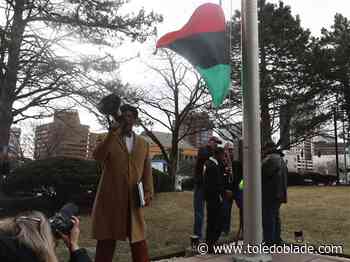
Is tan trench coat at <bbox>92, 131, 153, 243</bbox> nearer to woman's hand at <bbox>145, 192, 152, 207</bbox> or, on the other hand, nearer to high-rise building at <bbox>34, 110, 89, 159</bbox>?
woman's hand at <bbox>145, 192, 152, 207</bbox>

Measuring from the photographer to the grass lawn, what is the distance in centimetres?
383

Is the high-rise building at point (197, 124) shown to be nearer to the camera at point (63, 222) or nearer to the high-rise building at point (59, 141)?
the high-rise building at point (59, 141)

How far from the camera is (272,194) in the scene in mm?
5746

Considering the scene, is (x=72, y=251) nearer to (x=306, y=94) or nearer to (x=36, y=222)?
(x=36, y=222)

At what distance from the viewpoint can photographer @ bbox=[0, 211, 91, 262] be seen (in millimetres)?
1324

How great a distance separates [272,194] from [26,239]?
4.80 m

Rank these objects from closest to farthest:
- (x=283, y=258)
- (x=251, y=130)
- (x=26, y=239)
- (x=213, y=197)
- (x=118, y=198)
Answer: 1. (x=26, y=239)
2. (x=118, y=198)
3. (x=251, y=130)
4. (x=283, y=258)
5. (x=213, y=197)

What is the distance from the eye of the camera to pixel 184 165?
51.7 meters

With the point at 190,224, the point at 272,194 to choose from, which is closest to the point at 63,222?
the point at 272,194

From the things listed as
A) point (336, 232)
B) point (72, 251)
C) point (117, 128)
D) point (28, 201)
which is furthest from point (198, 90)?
point (72, 251)

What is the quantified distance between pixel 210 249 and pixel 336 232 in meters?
2.88

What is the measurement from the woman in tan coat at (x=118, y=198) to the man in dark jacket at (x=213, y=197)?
6.13 feet

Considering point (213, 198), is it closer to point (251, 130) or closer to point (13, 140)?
point (251, 130)

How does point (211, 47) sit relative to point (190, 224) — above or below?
above
